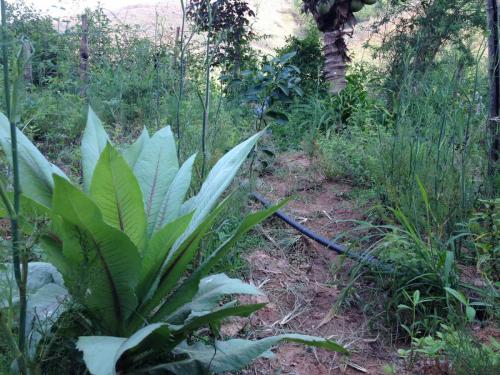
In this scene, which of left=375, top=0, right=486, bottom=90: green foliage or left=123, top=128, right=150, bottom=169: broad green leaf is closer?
left=123, top=128, right=150, bottom=169: broad green leaf

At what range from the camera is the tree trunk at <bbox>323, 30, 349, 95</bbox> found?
5.75m

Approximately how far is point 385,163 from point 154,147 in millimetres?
1746

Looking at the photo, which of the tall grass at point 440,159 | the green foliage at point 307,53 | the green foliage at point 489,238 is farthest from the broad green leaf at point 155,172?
the green foliage at point 307,53

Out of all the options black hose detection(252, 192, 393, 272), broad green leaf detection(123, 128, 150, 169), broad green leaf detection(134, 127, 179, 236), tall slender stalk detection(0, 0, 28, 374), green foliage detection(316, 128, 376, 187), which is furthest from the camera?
green foliage detection(316, 128, 376, 187)

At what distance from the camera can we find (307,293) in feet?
8.00

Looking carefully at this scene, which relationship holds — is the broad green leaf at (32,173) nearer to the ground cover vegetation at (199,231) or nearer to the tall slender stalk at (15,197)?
the ground cover vegetation at (199,231)

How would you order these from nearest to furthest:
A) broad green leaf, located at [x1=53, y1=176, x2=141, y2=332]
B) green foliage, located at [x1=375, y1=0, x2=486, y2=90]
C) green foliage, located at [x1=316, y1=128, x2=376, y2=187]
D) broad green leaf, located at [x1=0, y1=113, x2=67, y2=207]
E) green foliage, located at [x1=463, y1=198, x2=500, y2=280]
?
broad green leaf, located at [x1=53, y1=176, x2=141, y2=332] → broad green leaf, located at [x1=0, y1=113, x2=67, y2=207] → green foliage, located at [x1=463, y1=198, x2=500, y2=280] → green foliage, located at [x1=316, y1=128, x2=376, y2=187] → green foliage, located at [x1=375, y1=0, x2=486, y2=90]

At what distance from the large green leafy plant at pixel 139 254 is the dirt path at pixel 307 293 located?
0.37m

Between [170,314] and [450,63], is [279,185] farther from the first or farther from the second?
[170,314]

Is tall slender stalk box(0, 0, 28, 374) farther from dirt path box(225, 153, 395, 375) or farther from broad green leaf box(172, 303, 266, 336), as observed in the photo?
dirt path box(225, 153, 395, 375)

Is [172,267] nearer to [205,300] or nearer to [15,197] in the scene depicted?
[205,300]

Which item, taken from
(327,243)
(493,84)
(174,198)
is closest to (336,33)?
(493,84)

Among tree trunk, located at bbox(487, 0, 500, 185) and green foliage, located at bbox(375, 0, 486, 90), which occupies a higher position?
green foliage, located at bbox(375, 0, 486, 90)

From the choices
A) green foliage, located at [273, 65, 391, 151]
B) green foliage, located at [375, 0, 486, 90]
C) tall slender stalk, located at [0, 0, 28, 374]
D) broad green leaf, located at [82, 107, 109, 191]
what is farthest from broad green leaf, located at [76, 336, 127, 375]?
green foliage, located at [375, 0, 486, 90]
